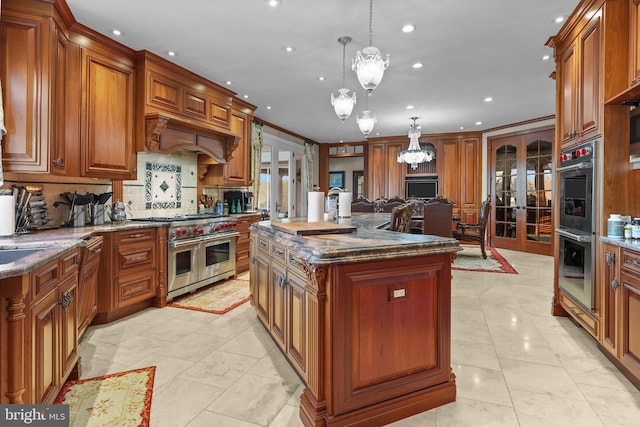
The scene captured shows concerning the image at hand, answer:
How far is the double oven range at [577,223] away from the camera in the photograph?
2545 millimetres

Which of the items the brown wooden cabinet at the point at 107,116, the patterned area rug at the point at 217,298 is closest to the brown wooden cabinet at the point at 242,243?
Result: the patterned area rug at the point at 217,298

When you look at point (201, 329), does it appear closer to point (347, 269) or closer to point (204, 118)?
point (347, 269)

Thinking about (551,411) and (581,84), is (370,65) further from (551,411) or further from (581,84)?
(551,411)

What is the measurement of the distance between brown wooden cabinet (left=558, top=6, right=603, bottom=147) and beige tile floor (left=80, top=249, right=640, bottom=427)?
1.67m

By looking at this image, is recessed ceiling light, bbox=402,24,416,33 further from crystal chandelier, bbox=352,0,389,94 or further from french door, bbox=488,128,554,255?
french door, bbox=488,128,554,255

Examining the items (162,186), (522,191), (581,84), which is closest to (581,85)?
(581,84)

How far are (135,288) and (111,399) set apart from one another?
1560mm

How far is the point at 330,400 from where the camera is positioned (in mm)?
1576

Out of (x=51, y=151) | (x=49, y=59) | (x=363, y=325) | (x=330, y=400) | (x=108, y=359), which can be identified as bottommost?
(x=108, y=359)

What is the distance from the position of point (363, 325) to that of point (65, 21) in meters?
3.35

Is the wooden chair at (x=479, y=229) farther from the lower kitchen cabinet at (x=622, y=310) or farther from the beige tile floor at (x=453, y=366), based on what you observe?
the lower kitchen cabinet at (x=622, y=310)

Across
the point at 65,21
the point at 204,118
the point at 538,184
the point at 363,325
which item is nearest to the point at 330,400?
the point at 363,325

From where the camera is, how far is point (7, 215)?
7.38 feet

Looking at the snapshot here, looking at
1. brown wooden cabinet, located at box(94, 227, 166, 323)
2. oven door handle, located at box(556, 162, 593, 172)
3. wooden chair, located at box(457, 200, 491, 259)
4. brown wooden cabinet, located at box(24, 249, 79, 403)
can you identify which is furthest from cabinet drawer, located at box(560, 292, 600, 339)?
brown wooden cabinet, located at box(94, 227, 166, 323)
